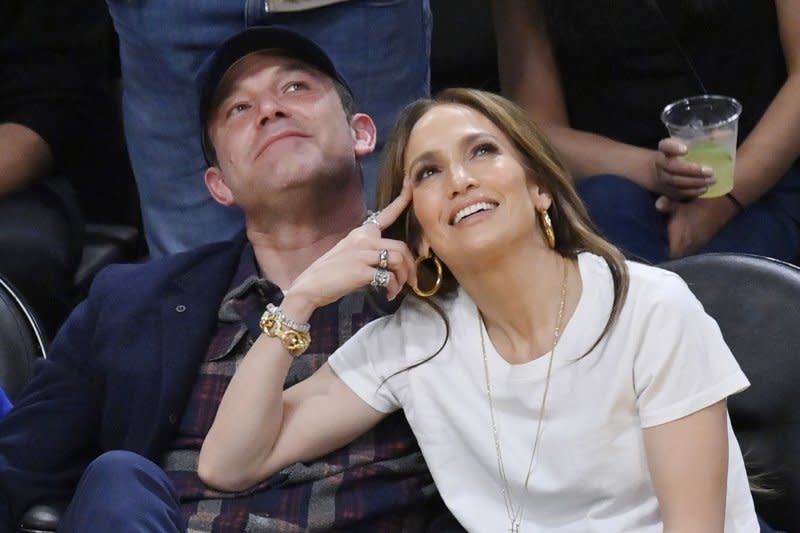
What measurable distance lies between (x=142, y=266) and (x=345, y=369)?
47 centimetres

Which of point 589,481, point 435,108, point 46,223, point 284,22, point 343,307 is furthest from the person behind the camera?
point 46,223

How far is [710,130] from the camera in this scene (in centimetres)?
282

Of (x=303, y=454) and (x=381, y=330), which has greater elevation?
(x=381, y=330)

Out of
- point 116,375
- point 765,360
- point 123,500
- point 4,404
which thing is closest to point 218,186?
point 116,375

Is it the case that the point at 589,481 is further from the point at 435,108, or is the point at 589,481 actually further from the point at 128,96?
the point at 128,96

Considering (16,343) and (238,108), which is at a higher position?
(238,108)

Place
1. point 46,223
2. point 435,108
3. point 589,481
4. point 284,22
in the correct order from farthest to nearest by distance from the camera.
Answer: point 46,223, point 284,22, point 435,108, point 589,481

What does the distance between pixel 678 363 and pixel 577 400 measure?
0.55ft

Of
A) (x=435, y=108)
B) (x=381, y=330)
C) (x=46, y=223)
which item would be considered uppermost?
(x=435, y=108)

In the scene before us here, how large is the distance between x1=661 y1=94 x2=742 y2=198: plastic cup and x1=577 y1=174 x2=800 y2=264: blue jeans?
0.32ft

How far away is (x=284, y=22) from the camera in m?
3.05

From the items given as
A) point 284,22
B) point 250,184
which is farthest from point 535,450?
point 284,22

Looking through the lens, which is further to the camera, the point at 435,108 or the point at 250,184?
the point at 250,184

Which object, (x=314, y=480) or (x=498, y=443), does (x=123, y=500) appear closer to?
(x=314, y=480)
